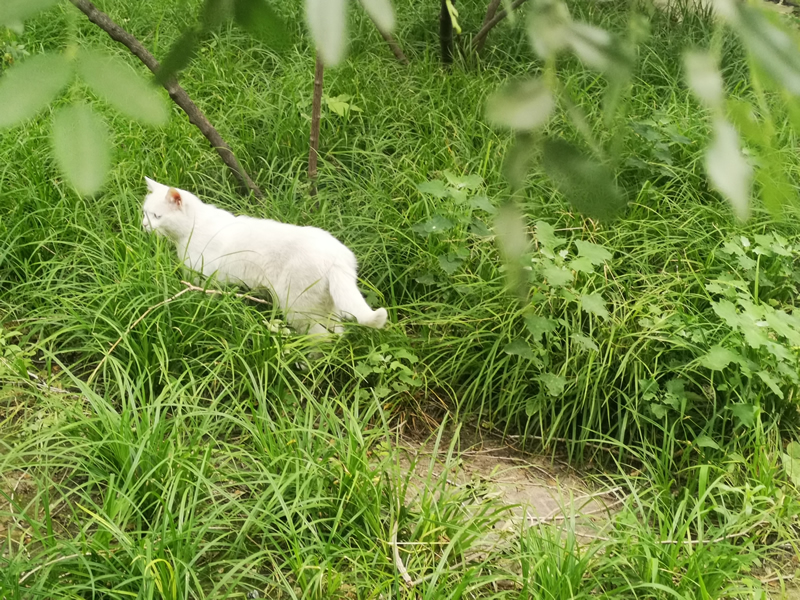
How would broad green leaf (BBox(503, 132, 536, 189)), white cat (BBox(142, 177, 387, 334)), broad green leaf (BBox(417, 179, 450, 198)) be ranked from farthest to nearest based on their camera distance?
broad green leaf (BBox(417, 179, 450, 198)), white cat (BBox(142, 177, 387, 334)), broad green leaf (BBox(503, 132, 536, 189))

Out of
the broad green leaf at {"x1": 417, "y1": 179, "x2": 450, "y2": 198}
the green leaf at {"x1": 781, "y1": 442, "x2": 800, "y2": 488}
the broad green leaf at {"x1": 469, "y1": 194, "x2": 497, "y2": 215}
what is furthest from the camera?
the broad green leaf at {"x1": 417, "y1": 179, "x2": 450, "y2": 198}

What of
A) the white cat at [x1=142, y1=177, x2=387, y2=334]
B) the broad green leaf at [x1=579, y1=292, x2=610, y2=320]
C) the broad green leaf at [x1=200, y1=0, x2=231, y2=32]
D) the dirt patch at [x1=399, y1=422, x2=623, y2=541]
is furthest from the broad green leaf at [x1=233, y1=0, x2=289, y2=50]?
the broad green leaf at [x1=579, y1=292, x2=610, y2=320]

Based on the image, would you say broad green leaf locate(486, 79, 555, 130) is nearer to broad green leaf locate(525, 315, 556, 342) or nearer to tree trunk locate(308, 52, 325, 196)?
broad green leaf locate(525, 315, 556, 342)

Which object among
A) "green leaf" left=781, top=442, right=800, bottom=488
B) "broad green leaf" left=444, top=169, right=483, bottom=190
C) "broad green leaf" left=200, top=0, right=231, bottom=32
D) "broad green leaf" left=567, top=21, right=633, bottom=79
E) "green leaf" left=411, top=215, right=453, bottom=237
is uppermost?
"broad green leaf" left=567, top=21, right=633, bottom=79

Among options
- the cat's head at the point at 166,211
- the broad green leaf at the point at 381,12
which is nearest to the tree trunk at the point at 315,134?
the cat's head at the point at 166,211

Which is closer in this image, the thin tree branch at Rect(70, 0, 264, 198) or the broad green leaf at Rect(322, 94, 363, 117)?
the thin tree branch at Rect(70, 0, 264, 198)

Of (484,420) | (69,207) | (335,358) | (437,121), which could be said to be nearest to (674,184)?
(437,121)

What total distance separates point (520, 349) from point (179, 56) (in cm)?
188

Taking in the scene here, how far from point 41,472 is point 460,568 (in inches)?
42.1

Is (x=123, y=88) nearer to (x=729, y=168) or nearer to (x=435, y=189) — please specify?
(x=729, y=168)

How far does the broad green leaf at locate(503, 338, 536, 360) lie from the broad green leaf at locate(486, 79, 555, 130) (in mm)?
1804

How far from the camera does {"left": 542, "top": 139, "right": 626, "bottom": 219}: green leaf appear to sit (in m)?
0.40

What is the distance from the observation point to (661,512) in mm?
1906

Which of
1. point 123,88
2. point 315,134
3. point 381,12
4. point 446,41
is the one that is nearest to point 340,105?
point 315,134
